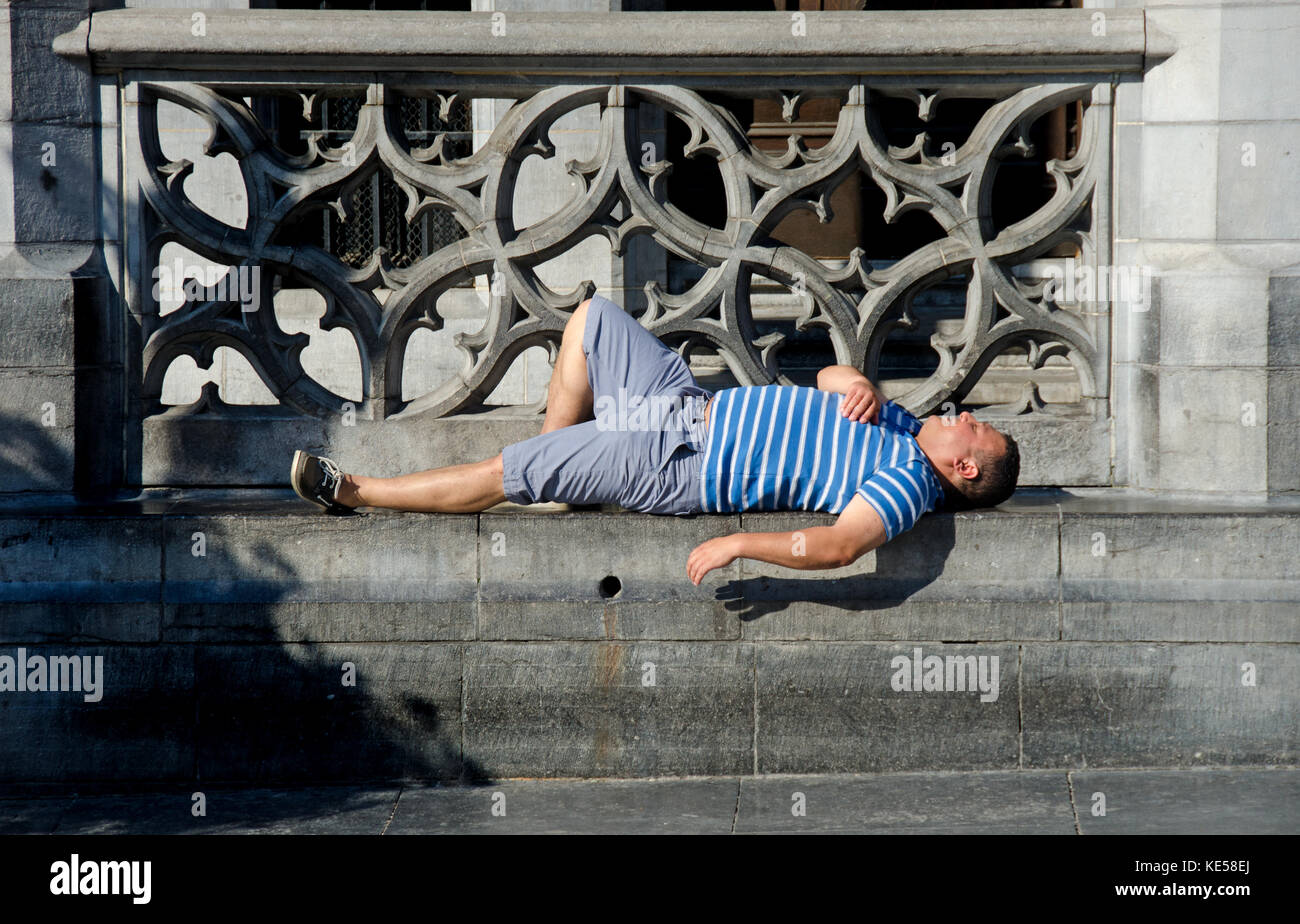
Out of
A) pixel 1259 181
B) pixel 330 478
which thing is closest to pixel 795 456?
pixel 330 478

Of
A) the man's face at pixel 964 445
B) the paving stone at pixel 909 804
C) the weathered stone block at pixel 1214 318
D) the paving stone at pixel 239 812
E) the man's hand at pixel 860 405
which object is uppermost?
the weathered stone block at pixel 1214 318

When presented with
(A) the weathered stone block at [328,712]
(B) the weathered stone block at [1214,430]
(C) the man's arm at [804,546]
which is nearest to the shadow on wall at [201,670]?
(A) the weathered stone block at [328,712]

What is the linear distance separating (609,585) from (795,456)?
77cm

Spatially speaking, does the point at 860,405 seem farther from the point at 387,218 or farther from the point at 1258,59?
the point at 387,218

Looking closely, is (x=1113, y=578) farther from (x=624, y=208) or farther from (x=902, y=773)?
(x=624, y=208)

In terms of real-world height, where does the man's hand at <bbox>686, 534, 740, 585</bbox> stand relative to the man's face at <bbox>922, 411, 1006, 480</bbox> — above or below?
below

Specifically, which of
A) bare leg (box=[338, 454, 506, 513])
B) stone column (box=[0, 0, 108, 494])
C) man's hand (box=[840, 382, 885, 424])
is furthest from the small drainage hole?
stone column (box=[0, 0, 108, 494])

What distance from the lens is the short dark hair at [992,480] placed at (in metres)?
5.30

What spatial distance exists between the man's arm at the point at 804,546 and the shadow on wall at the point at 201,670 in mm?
964

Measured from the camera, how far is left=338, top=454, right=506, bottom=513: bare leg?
212 inches

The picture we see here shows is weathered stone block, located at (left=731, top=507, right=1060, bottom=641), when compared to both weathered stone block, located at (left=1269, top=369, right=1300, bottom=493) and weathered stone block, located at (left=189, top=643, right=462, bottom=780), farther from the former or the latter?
weathered stone block, located at (left=189, top=643, right=462, bottom=780)

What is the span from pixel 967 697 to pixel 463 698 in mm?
1697

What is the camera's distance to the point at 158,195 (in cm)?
580

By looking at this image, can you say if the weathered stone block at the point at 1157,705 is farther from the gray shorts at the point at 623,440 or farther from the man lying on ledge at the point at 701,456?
the gray shorts at the point at 623,440
